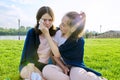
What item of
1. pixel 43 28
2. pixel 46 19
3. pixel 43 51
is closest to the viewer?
pixel 43 28

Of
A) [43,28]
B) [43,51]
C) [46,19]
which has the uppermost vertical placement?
[46,19]

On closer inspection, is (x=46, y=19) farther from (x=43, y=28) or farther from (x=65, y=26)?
(x=65, y=26)

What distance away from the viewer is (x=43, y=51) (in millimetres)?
5148

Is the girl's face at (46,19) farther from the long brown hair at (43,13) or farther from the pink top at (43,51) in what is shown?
the pink top at (43,51)

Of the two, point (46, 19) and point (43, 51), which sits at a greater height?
point (46, 19)

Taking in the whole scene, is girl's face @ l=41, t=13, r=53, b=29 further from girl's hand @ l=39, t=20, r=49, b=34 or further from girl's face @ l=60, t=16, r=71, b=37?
girl's face @ l=60, t=16, r=71, b=37

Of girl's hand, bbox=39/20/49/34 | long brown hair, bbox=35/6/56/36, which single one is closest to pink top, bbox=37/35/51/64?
long brown hair, bbox=35/6/56/36

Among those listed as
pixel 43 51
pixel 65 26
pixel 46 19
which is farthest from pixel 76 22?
pixel 43 51

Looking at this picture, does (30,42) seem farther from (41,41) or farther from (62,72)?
(62,72)

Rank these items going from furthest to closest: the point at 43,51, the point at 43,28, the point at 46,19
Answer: the point at 43,51 → the point at 46,19 → the point at 43,28

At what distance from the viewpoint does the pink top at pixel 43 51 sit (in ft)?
16.9

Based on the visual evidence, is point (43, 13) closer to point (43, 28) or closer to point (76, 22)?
point (43, 28)

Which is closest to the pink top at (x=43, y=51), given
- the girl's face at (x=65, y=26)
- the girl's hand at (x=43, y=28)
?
the girl's hand at (x=43, y=28)

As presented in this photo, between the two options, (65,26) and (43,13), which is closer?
(65,26)
